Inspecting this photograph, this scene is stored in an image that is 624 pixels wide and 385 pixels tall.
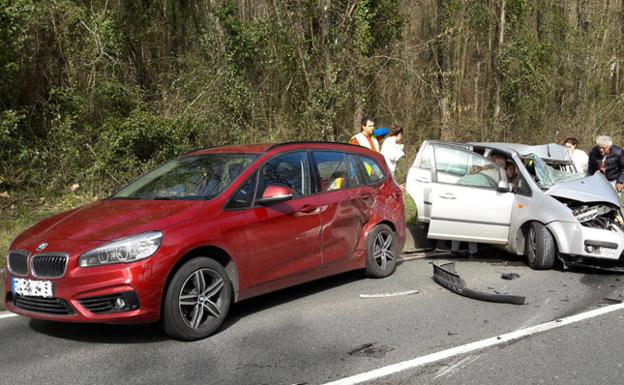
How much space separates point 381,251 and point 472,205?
170cm

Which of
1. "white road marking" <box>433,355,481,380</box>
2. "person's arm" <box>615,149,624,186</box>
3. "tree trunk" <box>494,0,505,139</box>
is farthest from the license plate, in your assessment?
"tree trunk" <box>494,0,505,139</box>

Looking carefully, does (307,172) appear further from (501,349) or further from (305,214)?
(501,349)

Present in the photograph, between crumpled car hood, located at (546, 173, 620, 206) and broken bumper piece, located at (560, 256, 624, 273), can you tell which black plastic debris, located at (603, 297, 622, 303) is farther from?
crumpled car hood, located at (546, 173, 620, 206)

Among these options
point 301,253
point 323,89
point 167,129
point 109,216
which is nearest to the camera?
point 109,216

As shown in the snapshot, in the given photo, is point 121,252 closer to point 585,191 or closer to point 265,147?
point 265,147

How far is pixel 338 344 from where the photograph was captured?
5.00m

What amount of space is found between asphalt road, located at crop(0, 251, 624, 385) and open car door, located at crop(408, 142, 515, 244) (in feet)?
5.05

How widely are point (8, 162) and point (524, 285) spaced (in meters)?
8.54

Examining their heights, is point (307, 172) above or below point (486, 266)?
above

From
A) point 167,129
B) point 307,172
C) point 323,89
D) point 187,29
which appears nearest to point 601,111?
point 323,89

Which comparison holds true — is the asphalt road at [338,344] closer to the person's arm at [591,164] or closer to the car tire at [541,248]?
the car tire at [541,248]

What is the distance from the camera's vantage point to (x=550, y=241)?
A: 7.77 m

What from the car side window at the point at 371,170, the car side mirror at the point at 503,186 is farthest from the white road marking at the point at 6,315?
the car side mirror at the point at 503,186

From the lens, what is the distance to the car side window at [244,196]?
5461 millimetres
